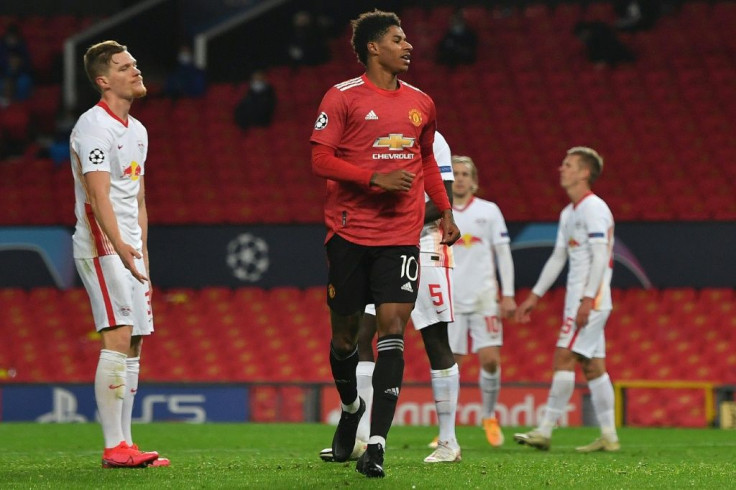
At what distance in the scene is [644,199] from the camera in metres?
15.9

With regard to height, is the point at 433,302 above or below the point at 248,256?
below

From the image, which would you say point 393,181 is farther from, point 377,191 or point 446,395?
point 446,395

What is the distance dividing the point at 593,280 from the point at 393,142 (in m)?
2.97

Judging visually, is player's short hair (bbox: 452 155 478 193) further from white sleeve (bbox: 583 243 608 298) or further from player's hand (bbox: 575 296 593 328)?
player's hand (bbox: 575 296 593 328)

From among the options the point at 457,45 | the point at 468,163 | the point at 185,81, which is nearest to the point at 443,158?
the point at 468,163

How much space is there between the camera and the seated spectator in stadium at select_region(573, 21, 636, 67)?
61.5 ft

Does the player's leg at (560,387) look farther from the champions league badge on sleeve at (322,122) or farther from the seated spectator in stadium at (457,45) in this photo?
the seated spectator in stadium at (457,45)

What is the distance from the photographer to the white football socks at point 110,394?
5906 millimetres

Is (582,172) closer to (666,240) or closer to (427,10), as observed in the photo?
(666,240)

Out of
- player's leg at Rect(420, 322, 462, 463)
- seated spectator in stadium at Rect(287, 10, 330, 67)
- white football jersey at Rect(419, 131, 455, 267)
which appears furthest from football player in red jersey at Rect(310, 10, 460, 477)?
A: seated spectator in stadium at Rect(287, 10, 330, 67)

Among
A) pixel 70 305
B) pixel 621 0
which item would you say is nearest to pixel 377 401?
pixel 70 305

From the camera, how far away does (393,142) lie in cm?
572

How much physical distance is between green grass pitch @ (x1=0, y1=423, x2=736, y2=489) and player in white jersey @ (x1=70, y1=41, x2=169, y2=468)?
34 cm

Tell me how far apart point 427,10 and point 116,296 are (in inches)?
637
